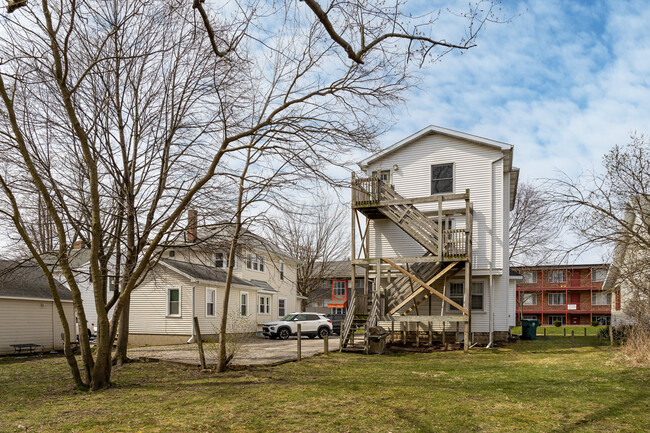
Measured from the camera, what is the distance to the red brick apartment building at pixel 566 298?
178 ft

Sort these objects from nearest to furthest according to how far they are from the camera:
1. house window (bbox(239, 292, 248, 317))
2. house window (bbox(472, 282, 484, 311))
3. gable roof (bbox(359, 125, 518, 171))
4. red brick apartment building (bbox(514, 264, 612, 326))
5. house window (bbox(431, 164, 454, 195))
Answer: gable roof (bbox(359, 125, 518, 171))
house window (bbox(472, 282, 484, 311))
house window (bbox(431, 164, 454, 195))
house window (bbox(239, 292, 248, 317))
red brick apartment building (bbox(514, 264, 612, 326))

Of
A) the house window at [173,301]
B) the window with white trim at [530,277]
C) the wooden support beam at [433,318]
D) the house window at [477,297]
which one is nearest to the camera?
the wooden support beam at [433,318]

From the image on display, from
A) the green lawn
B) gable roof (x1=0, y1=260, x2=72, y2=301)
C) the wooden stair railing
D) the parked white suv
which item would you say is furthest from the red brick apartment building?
gable roof (x1=0, y1=260, x2=72, y2=301)

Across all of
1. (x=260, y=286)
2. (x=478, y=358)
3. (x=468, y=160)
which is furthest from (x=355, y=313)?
(x=260, y=286)

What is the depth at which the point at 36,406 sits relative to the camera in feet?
32.2

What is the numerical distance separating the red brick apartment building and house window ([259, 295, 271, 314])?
28825 millimetres

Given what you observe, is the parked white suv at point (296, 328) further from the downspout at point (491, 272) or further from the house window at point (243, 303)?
the downspout at point (491, 272)

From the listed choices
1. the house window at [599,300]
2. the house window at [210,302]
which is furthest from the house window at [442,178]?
the house window at [599,300]

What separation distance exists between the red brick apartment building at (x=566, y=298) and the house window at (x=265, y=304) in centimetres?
2883

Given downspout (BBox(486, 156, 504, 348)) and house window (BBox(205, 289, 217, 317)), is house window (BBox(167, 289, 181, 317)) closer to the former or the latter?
house window (BBox(205, 289, 217, 317))

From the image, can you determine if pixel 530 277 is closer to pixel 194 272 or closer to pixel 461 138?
pixel 461 138

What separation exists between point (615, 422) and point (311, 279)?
36321 millimetres

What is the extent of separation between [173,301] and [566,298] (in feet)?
141

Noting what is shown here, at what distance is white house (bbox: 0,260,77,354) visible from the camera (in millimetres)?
21750
